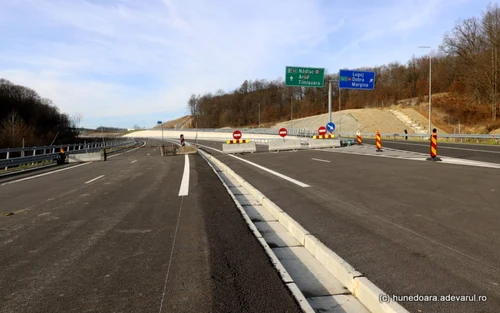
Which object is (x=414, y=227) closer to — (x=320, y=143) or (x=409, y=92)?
(x=320, y=143)

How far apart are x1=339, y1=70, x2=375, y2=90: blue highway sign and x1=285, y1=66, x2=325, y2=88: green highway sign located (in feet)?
7.36

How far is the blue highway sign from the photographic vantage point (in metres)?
36.5

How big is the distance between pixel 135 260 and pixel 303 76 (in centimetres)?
3449

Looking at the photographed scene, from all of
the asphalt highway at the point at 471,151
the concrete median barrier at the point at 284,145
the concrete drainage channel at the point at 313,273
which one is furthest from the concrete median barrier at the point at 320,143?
the concrete drainage channel at the point at 313,273

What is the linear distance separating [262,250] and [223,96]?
556 ft

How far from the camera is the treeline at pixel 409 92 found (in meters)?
53.7

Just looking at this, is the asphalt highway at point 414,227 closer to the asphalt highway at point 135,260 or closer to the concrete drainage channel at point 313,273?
the concrete drainage channel at point 313,273

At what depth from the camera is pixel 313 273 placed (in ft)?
15.3

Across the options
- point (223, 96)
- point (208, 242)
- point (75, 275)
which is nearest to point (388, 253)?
point (208, 242)

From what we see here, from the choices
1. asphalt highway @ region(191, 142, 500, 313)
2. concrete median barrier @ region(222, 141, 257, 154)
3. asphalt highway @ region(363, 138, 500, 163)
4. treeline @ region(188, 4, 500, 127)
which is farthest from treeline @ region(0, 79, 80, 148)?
asphalt highway @ region(191, 142, 500, 313)

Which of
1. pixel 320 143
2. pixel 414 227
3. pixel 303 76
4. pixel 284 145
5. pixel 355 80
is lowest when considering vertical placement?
pixel 414 227

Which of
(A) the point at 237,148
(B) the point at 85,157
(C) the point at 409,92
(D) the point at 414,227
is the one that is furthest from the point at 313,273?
(C) the point at 409,92

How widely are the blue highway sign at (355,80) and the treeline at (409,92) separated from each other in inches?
142

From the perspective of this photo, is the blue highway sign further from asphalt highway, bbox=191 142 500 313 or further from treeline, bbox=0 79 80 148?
treeline, bbox=0 79 80 148
